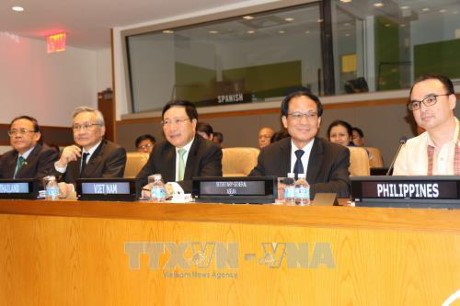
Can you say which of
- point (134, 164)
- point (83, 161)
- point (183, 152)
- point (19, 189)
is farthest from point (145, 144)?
point (19, 189)

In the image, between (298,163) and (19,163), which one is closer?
(298,163)

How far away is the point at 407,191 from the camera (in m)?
1.29

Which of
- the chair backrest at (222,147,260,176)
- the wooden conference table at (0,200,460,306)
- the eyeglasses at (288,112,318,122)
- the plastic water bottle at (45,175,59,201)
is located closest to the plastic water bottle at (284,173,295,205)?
the wooden conference table at (0,200,460,306)

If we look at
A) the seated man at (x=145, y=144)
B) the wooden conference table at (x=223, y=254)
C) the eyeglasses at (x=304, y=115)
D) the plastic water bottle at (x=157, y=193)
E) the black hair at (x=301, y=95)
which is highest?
the black hair at (x=301, y=95)

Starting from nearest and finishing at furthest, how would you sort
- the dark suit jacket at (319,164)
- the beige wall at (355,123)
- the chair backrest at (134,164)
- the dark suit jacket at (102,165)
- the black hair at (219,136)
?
the dark suit jacket at (319,164) → the dark suit jacket at (102,165) → the chair backrest at (134,164) → the beige wall at (355,123) → the black hair at (219,136)

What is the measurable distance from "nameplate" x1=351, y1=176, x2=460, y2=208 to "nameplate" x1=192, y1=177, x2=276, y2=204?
294 mm


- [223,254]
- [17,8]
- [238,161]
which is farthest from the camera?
[17,8]

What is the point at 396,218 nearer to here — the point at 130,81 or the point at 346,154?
the point at 346,154

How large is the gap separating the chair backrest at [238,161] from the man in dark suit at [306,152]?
633mm

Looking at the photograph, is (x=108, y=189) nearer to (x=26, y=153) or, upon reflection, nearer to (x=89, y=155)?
(x=89, y=155)

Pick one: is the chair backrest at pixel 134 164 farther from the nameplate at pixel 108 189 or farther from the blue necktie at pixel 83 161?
the nameplate at pixel 108 189

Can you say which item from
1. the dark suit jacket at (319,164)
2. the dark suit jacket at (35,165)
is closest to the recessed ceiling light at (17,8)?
the dark suit jacket at (35,165)

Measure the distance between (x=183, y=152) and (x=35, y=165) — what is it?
1.18m

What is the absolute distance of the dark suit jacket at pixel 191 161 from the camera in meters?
2.63
